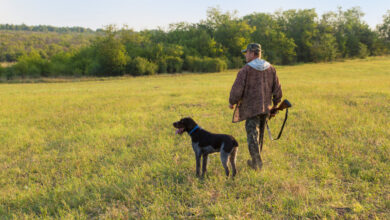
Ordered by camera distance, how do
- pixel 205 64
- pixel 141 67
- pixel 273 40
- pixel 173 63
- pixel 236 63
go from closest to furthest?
1. pixel 141 67
2. pixel 205 64
3. pixel 173 63
4. pixel 236 63
5. pixel 273 40

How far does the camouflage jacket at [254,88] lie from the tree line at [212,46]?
4755 centimetres

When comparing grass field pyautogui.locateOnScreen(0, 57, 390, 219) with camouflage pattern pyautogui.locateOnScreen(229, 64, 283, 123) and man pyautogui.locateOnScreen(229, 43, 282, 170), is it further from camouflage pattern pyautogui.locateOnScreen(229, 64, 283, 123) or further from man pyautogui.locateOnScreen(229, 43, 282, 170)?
camouflage pattern pyautogui.locateOnScreen(229, 64, 283, 123)

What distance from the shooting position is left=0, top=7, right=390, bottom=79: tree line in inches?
2062

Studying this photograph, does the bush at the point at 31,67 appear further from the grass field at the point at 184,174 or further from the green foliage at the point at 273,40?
the green foliage at the point at 273,40

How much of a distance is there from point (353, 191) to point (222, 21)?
71.0 meters

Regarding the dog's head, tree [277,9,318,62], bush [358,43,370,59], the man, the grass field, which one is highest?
tree [277,9,318,62]

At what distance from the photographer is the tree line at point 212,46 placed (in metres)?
52.4

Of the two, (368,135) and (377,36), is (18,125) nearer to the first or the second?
(368,135)

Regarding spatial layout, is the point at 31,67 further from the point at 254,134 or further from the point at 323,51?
the point at 323,51

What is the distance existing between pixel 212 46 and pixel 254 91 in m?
59.3

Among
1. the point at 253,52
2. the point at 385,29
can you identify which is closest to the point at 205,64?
the point at 253,52

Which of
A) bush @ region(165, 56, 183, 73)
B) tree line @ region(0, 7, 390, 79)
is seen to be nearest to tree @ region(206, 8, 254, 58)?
tree line @ region(0, 7, 390, 79)

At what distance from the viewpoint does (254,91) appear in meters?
4.86

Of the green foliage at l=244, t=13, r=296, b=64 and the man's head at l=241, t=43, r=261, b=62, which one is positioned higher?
the green foliage at l=244, t=13, r=296, b=64
